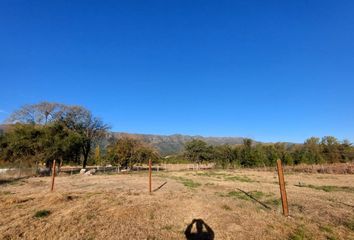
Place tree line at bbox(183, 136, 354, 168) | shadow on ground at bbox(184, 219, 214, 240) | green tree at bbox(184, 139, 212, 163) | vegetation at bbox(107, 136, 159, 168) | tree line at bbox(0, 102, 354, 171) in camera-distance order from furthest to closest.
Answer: green tree at bbox(184, 139, 212, 163)
tree line at bbox(183, 136, 354, 168)
vegetation at bbox(107, 136, 159, 168)
tree line at bbox(0, 102, 354, 171)
shadow on ground at bbox(184, 219, 214, 240)

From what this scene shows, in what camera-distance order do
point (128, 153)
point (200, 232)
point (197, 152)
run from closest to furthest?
point (200, 232), point (128, 153), point (197, 152)

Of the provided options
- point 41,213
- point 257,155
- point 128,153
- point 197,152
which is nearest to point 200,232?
point 41,213

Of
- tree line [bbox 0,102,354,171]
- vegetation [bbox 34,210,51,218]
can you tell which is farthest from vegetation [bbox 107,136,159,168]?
vegetation [bbox 34,210,51,218]

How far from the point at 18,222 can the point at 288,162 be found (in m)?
45.0

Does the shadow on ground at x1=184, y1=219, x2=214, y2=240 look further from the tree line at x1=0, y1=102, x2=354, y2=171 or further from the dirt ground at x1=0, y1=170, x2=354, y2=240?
the tree line at x1=0, y1=102, x2=354, y2=171

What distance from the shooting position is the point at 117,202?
25.4ft

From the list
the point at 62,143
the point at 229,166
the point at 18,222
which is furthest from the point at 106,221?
the point at 229,166

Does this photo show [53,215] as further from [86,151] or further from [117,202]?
[86,151]

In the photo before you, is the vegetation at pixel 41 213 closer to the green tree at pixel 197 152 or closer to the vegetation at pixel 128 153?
the vegetation at pixel 128 153

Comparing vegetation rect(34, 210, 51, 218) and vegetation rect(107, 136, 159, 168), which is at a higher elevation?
vegetation rect(107, 136, 159, 168)

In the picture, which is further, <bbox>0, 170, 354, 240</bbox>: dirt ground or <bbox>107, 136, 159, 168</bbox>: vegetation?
<bbox>107, 136, 159, 168</bbox>: vegetation

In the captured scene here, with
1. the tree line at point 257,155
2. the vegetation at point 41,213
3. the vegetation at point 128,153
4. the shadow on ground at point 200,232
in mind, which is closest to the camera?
the shadow on ground at point 200,232

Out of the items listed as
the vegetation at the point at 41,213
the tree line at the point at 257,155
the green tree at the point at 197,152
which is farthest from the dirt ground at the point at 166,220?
the green tree at the point at 197,152

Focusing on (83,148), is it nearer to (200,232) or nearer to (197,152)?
(197,152)
